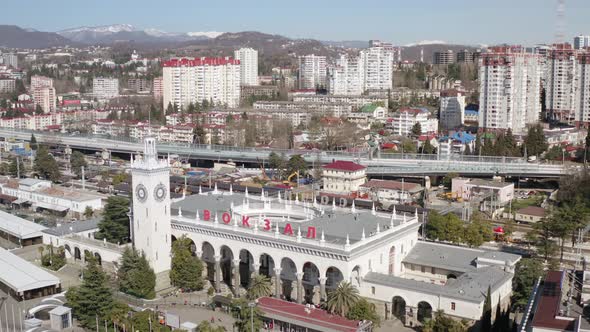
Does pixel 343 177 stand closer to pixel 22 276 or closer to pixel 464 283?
pixel 464 283

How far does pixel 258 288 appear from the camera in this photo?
25.9m

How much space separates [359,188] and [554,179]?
16.5 meters

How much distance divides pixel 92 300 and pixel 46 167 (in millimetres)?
35390

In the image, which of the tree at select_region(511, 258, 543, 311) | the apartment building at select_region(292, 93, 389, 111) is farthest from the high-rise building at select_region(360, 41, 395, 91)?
the tree at select_region(511, 258, 543, 311)

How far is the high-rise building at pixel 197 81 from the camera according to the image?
3964 inches

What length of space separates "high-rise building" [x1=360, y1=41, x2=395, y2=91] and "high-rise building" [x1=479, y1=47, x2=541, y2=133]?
129ft

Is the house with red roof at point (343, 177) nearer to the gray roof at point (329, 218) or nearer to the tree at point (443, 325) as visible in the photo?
the gray roof at point (329, 218)

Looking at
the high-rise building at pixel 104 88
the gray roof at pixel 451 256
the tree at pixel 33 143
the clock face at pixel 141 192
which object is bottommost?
the gray roof at pixel 451 256

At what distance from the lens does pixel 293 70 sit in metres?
159

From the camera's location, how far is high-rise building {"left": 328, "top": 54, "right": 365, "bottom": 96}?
109688 mm

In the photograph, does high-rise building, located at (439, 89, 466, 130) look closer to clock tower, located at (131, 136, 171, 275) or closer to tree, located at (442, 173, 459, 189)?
tree, located at (442, 173, 459, 189)

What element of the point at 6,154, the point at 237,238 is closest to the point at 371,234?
the point at 237,238

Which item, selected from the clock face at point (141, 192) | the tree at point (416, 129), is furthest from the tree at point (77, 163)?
the tree at point (416, 129)

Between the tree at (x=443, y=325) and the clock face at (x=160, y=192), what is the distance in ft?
43.0
